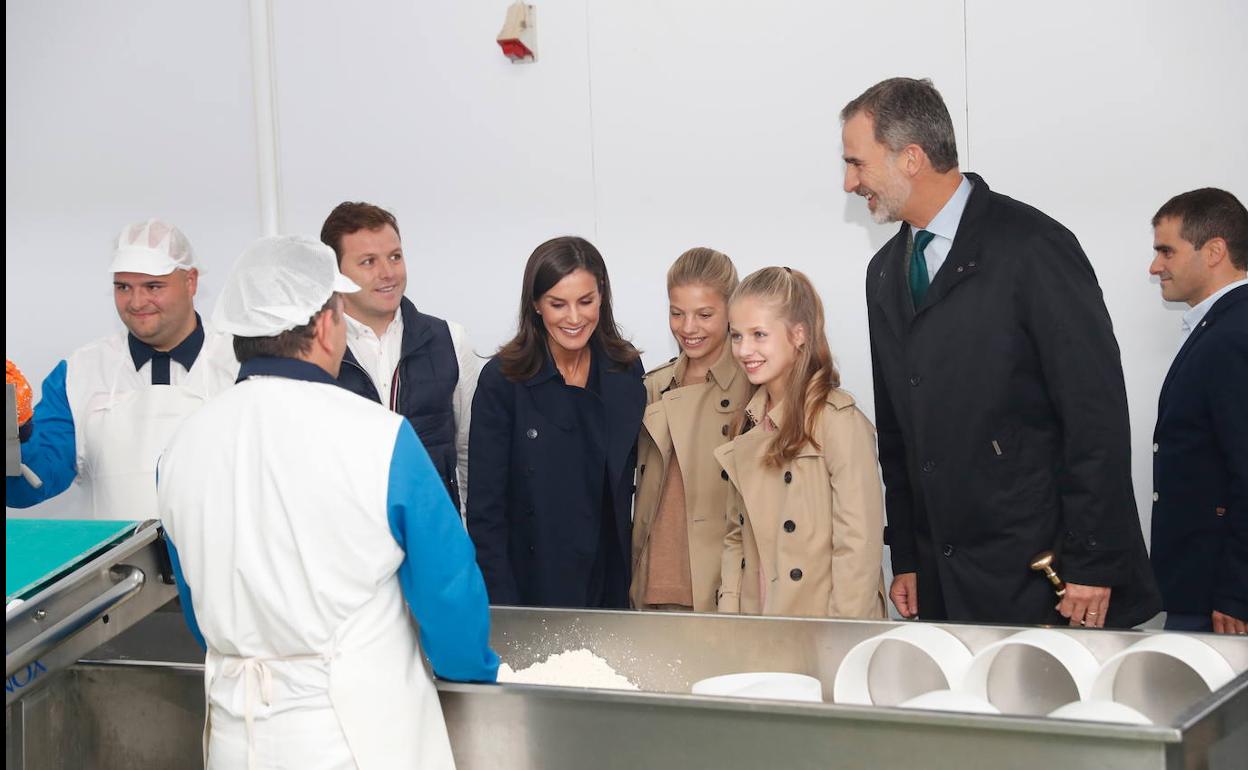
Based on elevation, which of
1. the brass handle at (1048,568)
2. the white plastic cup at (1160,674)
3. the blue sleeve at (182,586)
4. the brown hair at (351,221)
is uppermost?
the brown hair at (351,221)

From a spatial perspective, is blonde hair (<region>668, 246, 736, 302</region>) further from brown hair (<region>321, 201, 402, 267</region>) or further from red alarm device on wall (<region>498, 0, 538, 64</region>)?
red alarm device on wall (<region>498, 0, 538, 64</region>)

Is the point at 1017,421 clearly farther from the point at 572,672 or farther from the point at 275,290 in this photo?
the point at 275,290

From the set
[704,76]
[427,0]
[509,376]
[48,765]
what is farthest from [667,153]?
[48,765]

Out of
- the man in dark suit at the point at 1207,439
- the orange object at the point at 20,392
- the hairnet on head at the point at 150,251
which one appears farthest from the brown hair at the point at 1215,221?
the orange object at the point at 20,392

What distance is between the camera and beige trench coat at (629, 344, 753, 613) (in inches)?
103

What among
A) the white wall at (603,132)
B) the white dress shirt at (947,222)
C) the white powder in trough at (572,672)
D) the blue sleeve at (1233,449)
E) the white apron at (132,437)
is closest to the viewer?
the white powder in trough at (572,672)

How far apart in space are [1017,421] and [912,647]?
1.71 ft

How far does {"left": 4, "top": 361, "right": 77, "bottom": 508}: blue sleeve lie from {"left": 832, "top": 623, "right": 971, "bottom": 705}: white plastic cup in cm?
180

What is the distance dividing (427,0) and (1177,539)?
2.76 meters

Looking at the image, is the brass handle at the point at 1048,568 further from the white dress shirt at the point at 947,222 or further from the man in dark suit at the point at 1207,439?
the white dress shirt at the point at 947,222

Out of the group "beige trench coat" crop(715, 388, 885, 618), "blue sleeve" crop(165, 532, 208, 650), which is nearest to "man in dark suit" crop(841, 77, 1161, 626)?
"beige trench coat" crop(715, 388, 885, 618)

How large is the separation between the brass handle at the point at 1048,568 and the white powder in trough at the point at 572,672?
0.80 metres

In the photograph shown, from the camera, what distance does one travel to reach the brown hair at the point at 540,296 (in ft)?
8.66

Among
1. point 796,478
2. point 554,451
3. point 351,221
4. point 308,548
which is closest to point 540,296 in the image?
point 554,451
